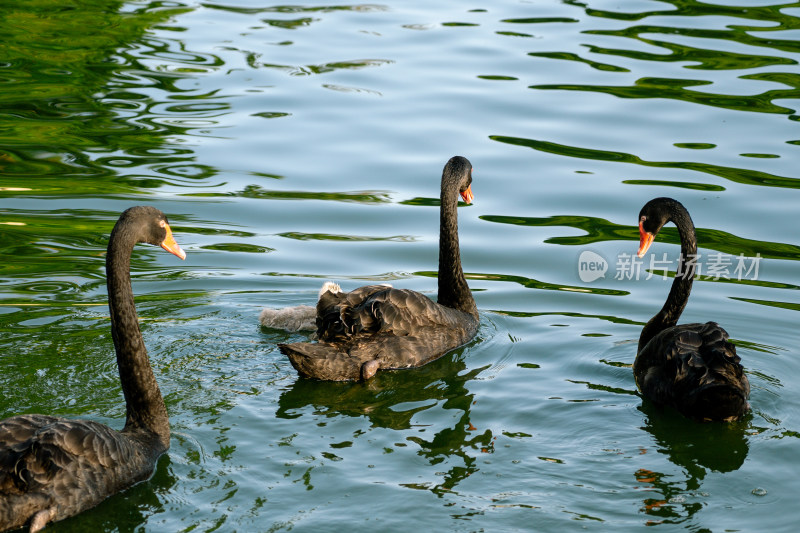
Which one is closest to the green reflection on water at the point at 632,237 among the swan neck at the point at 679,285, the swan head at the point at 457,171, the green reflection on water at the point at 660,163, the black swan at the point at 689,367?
the green reflection on water at the point at 660,163

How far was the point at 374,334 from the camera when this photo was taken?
8422mm

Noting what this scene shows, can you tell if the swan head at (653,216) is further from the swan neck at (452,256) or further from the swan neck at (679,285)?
the swan neck at (452,256)

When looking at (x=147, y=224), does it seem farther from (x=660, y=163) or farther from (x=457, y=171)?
(x=660, y=163)

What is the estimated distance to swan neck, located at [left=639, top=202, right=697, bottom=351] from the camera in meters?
8.50

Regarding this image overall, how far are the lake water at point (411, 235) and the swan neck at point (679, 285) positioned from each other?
336 millimetres

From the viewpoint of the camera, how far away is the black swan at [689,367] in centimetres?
721

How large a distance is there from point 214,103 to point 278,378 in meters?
8.40

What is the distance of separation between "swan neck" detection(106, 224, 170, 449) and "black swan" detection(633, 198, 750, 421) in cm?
334

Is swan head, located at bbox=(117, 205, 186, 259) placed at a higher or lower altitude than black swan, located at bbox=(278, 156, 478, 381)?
higher

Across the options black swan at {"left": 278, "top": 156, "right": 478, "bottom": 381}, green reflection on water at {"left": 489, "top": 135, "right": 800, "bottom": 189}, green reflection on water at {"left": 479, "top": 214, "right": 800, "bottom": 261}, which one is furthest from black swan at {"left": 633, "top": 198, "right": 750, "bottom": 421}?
green reflection on water at {"left": 489, "top": 135, "right": 800, "bottom": 189}

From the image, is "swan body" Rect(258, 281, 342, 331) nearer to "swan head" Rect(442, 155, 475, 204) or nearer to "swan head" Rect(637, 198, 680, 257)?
"swan head" Rect(442, 155, 475, 204)

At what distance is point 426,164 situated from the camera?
13.4m

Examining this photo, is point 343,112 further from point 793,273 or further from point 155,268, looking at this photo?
point 793,273

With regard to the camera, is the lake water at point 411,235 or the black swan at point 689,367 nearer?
the lake water at point 411,235
